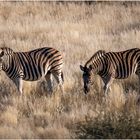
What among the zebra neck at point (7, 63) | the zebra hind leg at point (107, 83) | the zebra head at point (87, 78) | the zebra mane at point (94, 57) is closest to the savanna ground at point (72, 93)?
the zebra hind leg at point (107, 83)

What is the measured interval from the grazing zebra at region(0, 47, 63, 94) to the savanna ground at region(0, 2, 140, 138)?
12.3 inches

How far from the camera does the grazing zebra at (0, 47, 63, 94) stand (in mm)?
11008

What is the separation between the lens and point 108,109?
9641mm

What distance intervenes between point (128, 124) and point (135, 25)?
504 inches

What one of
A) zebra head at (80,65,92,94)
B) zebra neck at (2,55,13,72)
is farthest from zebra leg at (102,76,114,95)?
zebra neck at (2,55,13,72)

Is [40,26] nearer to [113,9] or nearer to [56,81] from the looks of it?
[113,9]

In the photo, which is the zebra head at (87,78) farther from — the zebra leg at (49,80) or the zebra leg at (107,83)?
the zebra leg at (49,80)

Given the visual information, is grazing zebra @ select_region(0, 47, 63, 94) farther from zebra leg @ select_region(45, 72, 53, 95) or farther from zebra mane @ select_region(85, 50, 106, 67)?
zebra mane @ select_region(85, 50, 106, 67)

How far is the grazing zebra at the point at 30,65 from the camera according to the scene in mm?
11008

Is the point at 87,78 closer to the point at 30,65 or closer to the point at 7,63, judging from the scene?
the point at 30,65

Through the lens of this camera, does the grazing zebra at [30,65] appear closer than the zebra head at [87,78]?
No

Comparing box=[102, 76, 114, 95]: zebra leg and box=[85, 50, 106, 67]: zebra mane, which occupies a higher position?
box=[85, 50, 106, 67]: zebra mane

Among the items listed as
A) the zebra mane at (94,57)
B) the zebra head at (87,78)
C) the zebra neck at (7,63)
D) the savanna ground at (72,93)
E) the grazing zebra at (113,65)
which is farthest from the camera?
the zebra neck at (7,63)

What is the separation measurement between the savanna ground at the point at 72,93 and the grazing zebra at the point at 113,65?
10.1 inches
